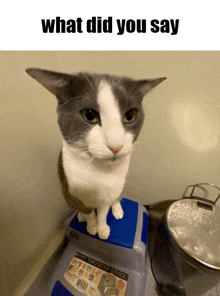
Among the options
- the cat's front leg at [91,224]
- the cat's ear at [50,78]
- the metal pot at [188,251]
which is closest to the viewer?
the cat's ear at [50,78]

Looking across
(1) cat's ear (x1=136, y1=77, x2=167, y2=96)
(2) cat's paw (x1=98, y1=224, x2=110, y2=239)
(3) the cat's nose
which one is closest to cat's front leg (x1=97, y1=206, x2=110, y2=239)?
(2) cat's paw (x1=98, y1=224, x2=110, y2=239)

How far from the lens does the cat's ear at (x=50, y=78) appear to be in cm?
28

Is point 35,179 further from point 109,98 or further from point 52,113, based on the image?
point 109,98

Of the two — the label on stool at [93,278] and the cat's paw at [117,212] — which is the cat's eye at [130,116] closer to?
the cat's paw at [117,212]

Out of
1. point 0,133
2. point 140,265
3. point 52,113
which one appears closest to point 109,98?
point 52,113

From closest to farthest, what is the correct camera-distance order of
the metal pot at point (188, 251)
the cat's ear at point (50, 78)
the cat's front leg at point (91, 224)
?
the cat's ear at point (50, 78) < the metal pot at point (188, 251) < the cat's front leg at point (91, 224)

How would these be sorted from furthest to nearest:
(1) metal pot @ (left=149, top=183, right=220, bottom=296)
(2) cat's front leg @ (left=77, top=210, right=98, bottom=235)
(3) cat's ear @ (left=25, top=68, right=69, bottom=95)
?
(2) cat's front leg @ (left=77, top=210, right=98, bottom=235) → (1) metal pot @ (left=149, top=183, right=220, bottom=296) → (3) cat's ear @ (left=25, top=68, right=69, bottom=95)

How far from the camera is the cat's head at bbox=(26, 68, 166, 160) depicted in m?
0.30

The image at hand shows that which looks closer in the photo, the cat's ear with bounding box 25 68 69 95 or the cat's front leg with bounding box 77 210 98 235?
the cat's ear with bounding box 25 68 69 95

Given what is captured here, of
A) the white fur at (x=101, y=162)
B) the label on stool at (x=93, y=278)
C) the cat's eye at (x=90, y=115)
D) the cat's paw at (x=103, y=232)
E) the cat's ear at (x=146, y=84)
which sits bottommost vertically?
the label on stool at (x=93, y=278)

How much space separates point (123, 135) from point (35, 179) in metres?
0.39

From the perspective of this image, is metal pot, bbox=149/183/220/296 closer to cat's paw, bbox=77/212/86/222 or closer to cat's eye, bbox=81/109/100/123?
cat's paw, bbox=77/212/86/222

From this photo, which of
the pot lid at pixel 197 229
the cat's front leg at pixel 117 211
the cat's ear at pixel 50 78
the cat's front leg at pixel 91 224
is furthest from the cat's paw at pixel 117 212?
the cat's ear at pixel 50 78

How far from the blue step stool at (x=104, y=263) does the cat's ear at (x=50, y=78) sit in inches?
23.0
